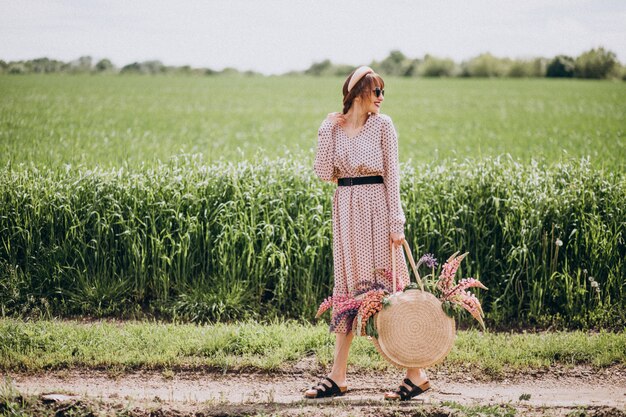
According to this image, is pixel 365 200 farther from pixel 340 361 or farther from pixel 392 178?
pixel 340 361

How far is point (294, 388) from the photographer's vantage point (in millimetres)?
4984

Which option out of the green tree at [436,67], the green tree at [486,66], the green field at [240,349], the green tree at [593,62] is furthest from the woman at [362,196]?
the green tree at [436,67]

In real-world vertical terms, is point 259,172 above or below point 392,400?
above

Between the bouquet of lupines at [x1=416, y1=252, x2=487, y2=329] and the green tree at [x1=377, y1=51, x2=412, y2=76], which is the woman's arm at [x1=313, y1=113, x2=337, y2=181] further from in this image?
the green tree at [x1=377, y1=51, x2=412, y2=76]

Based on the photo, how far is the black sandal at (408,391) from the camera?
4598 mm

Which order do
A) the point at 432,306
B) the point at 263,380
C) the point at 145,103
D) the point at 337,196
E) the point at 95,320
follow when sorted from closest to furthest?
the point at 432,306 < the point at 337,196 < the point at 263,380 < the point at 95,320 < the point at 145,103

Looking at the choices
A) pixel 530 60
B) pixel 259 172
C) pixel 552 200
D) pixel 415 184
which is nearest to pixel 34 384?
pixel 259 172

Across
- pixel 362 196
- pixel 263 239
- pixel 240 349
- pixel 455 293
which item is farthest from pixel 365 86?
pixel 263 239

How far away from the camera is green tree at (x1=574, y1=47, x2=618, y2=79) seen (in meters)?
13.0

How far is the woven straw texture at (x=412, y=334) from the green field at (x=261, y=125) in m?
3.84

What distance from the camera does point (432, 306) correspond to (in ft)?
14.6

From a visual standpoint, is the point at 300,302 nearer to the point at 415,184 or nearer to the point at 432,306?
the point at 415,184

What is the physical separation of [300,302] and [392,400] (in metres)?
2.28

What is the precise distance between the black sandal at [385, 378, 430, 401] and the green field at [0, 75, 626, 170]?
3.85 m
